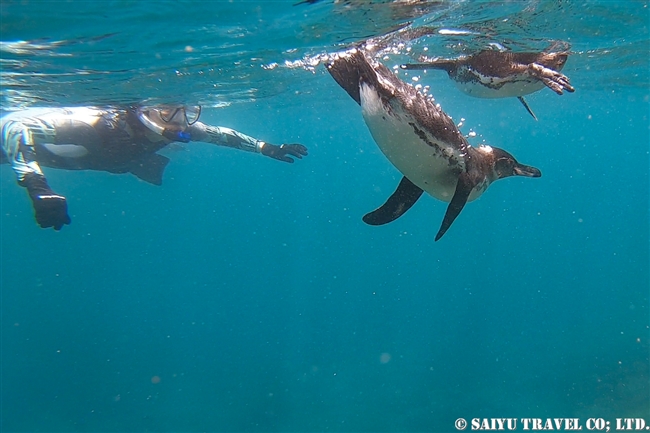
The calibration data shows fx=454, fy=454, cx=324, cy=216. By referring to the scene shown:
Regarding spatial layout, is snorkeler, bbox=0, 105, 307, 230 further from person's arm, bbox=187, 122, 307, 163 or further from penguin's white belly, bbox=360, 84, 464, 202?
penguin's white belly, bbox=360, 84, 464, 202

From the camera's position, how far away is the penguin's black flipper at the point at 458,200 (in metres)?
4.26

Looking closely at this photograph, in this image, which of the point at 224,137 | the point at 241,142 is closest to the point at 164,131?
the point at 224,137

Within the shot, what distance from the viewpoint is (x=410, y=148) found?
164 inches

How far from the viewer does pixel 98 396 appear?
Answer: 19.6 metres

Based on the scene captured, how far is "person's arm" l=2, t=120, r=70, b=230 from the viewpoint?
19.1 feet

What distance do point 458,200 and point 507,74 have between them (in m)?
2.89

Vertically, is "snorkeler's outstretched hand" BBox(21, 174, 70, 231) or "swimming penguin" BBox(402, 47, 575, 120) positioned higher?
"swimming penguin" BBox(402, 47, 575, 120)

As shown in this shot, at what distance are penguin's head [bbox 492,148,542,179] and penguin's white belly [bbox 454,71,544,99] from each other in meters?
1.75

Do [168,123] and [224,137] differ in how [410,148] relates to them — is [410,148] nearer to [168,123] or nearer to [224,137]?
[168,123]

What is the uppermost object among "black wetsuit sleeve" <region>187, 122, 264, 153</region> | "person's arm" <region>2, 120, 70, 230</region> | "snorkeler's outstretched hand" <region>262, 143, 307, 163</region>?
"person's arm" <region>2, 120, 70, 230</region>

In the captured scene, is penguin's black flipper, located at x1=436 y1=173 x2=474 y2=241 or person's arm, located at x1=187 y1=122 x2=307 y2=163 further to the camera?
person's arm, located at x1=187 y1=122 x2=307 y2=163

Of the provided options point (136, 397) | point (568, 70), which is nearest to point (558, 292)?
point (568, 70)

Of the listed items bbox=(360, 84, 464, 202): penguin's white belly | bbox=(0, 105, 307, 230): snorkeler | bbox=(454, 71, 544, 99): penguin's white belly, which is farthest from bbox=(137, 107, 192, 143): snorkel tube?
bbox=(360, 84, 464, 202): penguin's white belly

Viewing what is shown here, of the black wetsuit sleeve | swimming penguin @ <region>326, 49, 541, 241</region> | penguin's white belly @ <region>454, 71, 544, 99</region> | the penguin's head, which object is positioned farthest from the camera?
the black wetsuit sleeve
